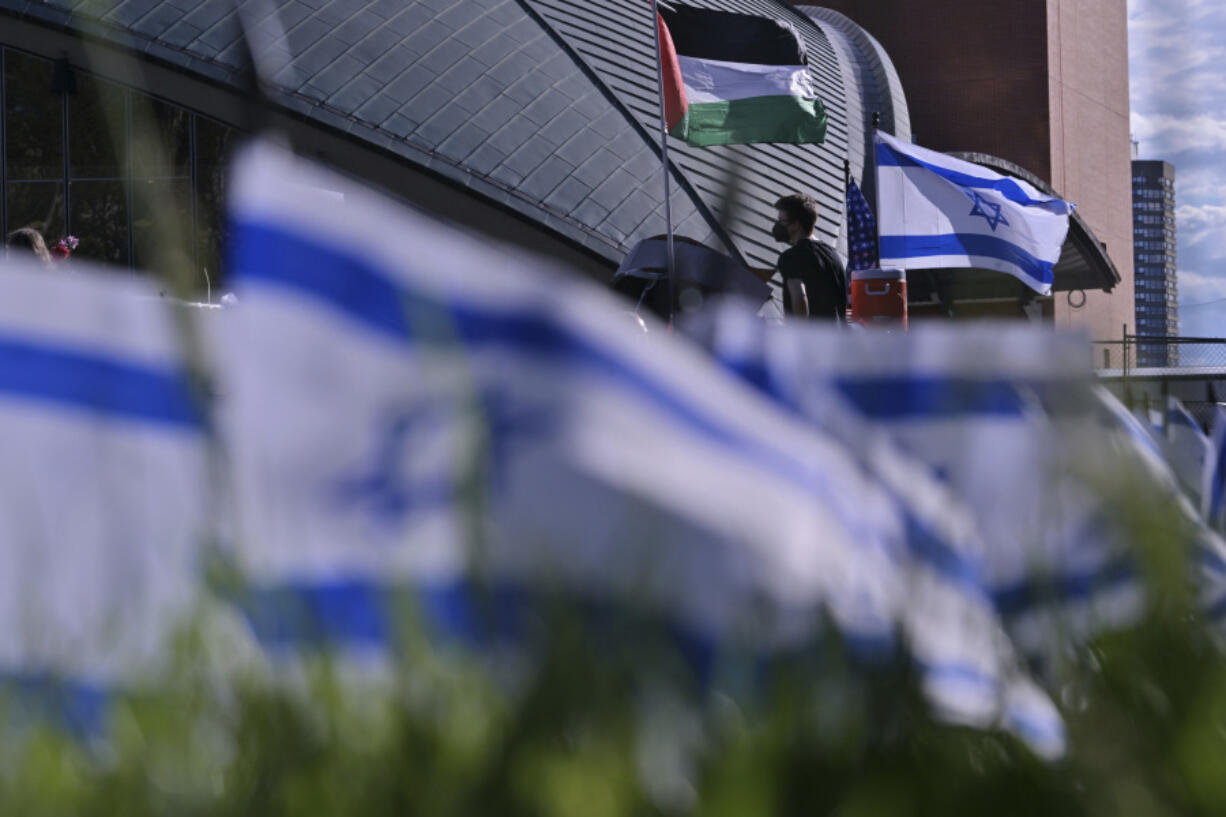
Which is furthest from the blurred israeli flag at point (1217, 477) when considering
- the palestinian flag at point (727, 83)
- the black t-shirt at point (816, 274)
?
the palestinian flag at point (727, 83)

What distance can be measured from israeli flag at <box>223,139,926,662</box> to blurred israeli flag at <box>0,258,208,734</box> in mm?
84

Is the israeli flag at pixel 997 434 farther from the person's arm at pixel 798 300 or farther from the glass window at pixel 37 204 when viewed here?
the glass window at pixel 37 204

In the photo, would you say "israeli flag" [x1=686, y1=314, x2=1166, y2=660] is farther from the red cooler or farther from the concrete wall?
the concrete wall

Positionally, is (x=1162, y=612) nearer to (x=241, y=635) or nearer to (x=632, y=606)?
(x=632, y=606)

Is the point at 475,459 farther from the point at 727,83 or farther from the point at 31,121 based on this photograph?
the point at 31,121

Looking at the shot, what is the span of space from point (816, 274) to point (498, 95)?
35.7 ft

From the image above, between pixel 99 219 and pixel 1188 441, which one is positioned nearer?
pixel 1188 441

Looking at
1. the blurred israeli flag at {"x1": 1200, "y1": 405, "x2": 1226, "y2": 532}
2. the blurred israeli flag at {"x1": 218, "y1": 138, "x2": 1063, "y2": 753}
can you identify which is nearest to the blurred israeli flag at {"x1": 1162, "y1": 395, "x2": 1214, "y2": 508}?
the blurred israeli flag at {"x1": 1200, "y1": 405, "x2": 1226, "y2": 532}

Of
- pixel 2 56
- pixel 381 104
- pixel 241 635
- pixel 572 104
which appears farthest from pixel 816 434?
pixel 2 56

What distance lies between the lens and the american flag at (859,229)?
36.1ft

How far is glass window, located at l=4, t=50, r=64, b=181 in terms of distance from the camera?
15938mm

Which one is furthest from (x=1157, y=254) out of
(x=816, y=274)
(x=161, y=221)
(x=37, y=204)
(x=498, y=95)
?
(x=37, y=204)

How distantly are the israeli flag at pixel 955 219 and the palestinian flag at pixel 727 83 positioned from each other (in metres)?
3.30

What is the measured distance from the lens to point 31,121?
16.1m
